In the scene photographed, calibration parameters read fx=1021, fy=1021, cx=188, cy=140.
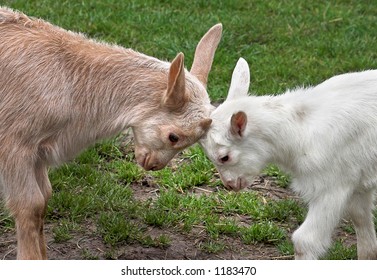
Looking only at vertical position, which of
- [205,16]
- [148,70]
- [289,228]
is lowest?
[205,16]

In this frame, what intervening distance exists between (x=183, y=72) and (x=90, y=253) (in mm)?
1483

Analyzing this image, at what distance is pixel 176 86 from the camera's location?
625 centimetres

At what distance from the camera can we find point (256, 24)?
36.1ft

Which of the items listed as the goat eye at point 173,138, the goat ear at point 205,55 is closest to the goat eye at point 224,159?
the goat eye at point 173,138

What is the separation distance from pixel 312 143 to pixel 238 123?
490 millimetres

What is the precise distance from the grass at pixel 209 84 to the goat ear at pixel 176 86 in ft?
3.83

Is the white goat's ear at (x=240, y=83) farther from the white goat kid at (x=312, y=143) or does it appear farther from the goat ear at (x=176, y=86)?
the goat ear at (x=176, y=86)

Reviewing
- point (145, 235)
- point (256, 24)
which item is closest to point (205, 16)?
point (256, 24)

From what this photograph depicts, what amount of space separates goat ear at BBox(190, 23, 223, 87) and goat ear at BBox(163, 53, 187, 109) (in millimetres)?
454

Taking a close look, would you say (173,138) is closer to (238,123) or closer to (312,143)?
(238,123)

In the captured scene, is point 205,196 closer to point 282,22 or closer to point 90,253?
point 90,253

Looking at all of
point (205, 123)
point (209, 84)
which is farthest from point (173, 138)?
point (209, 84)

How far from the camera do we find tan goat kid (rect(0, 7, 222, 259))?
6418 millimetres

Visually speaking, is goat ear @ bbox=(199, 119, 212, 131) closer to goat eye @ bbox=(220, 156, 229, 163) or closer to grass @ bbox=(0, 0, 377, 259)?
goat eye @ bbox=(220, 156, 229, 163)
